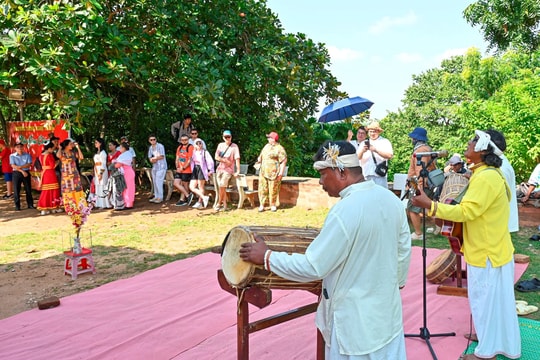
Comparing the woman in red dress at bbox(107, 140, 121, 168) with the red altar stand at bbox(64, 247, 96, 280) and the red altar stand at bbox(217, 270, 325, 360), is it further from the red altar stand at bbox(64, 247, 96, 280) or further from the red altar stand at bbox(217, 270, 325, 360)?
the red altar stand at bbox(217, 270, 325, 360)

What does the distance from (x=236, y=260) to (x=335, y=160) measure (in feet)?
3.07

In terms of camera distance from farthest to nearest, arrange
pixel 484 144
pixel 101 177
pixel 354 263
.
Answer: pixel 101 177 < pixel 484 144 < pixel 354 263

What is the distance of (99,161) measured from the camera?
1102 cm

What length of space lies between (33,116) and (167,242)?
44.1 feet

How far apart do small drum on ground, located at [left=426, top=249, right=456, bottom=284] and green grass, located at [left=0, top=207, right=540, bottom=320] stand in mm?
754

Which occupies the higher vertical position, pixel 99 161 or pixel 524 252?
pixel 99 161

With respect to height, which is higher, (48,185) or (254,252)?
(48,185)

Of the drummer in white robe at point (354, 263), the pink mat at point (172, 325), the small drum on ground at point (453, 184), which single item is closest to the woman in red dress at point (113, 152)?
the pink mat at point (172, 325)

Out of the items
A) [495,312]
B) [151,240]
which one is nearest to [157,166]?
[151,240]

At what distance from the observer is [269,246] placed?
2896 mm

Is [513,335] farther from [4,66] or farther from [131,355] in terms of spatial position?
[4,66]

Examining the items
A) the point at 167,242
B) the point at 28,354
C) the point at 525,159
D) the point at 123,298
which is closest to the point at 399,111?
the point at 525,159

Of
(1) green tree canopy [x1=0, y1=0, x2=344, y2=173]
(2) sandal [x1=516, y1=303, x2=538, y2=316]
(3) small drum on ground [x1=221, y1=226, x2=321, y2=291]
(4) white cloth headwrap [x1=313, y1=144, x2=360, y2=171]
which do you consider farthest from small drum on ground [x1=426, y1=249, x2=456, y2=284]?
(1) green tree canopy [x1=0, y1=0, x2=344, y2=173]

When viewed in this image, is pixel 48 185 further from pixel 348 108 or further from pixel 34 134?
pixel 348 108
